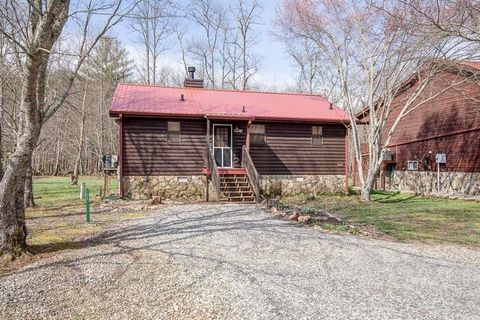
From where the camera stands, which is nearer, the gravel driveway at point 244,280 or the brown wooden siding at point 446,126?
the gravel driveway at point 244,280

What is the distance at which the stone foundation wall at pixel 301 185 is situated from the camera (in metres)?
16.1

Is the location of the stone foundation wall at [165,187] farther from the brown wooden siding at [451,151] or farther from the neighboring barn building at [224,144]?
the brown wooden siding at [451,151]

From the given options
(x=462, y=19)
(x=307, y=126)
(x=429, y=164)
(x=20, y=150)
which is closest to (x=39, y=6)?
(x=20, y=150)

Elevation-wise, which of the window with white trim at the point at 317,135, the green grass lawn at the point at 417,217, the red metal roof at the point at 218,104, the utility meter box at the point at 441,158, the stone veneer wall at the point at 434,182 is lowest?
the green grass lawn at the point at 417,217

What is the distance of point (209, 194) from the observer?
1520 centimetres

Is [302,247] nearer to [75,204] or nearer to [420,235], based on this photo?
[420,235]

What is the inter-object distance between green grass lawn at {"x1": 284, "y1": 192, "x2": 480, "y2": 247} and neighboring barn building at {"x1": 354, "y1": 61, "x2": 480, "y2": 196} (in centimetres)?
223

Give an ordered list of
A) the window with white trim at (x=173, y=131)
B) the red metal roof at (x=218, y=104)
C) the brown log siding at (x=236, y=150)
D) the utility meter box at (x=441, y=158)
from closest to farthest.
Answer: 1. the brown log siding at (x=236, y=150)
2. the red metal roof at (x=218, y=104)
3. the window with white trim at (x=173, y=131)
4. the utility meter box at (x=441, y=158)

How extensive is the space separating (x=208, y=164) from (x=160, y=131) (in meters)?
2.25

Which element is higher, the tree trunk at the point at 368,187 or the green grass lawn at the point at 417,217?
the tree trunk at the point at 368,187

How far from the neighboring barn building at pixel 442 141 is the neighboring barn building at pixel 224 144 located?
3994 millimetres

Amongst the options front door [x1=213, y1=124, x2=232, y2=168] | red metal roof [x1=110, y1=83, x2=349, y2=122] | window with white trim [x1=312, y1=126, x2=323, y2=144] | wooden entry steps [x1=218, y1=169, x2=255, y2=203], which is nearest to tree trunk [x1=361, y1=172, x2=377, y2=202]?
window with white trim [x1=312, y1=126, x2=323, y2=144]

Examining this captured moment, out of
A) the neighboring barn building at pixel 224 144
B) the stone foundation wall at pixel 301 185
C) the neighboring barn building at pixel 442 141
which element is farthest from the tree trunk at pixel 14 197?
the neighboring barn building at pixel 442 141

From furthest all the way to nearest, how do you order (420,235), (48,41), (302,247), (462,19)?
1. (420,235)
2. (462,19)
3. (302,247)
4. (48,41)
